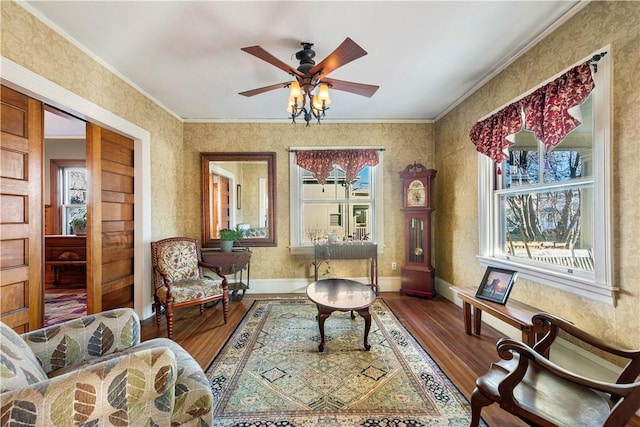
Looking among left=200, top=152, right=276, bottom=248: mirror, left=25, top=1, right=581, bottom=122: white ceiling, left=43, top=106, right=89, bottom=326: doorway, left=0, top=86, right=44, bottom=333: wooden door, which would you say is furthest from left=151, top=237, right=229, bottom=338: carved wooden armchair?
left=25, top=1, right=581, bottom=122: white ceiling

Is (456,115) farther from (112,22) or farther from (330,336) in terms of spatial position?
(112,22)

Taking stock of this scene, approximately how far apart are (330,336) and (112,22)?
312cm

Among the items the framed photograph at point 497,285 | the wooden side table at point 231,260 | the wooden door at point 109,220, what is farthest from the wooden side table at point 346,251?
the wooden door at point 109,220

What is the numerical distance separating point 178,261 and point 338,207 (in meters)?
2.29

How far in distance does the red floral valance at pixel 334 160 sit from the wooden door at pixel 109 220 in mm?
2148

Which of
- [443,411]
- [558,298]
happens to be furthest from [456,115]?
[443,411]

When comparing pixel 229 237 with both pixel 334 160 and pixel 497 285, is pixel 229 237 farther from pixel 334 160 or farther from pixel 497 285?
pixel 497 285

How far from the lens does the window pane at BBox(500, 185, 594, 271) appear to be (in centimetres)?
188

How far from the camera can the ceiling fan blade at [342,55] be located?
1.60m

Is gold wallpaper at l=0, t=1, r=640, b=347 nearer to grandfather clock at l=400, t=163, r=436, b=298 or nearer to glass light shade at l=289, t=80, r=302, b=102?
grandfather clock at l=400, t=163, r=436, b=298

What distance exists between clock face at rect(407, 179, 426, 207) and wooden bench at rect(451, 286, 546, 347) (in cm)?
142

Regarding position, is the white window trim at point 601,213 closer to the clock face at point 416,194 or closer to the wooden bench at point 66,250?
the clock face at point 416,194

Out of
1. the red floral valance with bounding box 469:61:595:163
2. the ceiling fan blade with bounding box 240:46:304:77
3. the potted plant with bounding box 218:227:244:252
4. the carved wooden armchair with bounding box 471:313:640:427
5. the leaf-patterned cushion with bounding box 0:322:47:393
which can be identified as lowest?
the carved wooden armchair with bounding box 471:313:640:427

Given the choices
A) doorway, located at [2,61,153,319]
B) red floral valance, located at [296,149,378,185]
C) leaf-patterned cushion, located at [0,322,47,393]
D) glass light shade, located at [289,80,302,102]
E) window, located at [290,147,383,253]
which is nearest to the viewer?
leaf-patterned cushion, located at [0,322,47,393]
